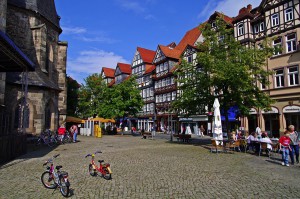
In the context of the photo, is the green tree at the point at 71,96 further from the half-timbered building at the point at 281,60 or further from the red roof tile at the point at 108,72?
the half-timbered building at the point at 281,60

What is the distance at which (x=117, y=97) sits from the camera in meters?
37.2

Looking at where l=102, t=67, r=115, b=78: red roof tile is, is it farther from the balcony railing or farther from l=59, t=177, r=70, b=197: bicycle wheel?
l=59, t=177, r=70, b=197: bicycle wheel

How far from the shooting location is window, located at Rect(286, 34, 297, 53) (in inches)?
997

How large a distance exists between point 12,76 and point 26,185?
16166mm

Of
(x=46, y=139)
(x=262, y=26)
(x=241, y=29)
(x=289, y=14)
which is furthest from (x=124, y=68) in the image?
(x=46, y=139)

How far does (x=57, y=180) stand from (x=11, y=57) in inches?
289

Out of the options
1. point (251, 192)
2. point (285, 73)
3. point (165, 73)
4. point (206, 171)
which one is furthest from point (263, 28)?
point (251, 192)

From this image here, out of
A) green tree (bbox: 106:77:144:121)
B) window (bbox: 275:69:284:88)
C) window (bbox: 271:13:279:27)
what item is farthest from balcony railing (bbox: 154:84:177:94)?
window (bbox: 271:13:279:27)

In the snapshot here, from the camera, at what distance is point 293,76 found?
82.7 feet

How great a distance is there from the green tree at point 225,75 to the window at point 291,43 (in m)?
9.86

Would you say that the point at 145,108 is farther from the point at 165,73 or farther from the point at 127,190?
the point at 127,190

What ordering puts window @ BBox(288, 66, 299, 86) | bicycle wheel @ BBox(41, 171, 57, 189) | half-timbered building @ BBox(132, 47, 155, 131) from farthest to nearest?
half-timbered building @ BBox(132, 47, 155, 131) < window @ BBox(288, 66, 299, 86) < bicycle wheel @ BBox(41, 171, 57, 189)

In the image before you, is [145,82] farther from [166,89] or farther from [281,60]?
[281,60]

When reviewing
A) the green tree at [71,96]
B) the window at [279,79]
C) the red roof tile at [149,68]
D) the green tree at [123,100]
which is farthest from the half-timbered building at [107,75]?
the window at [279,79]
